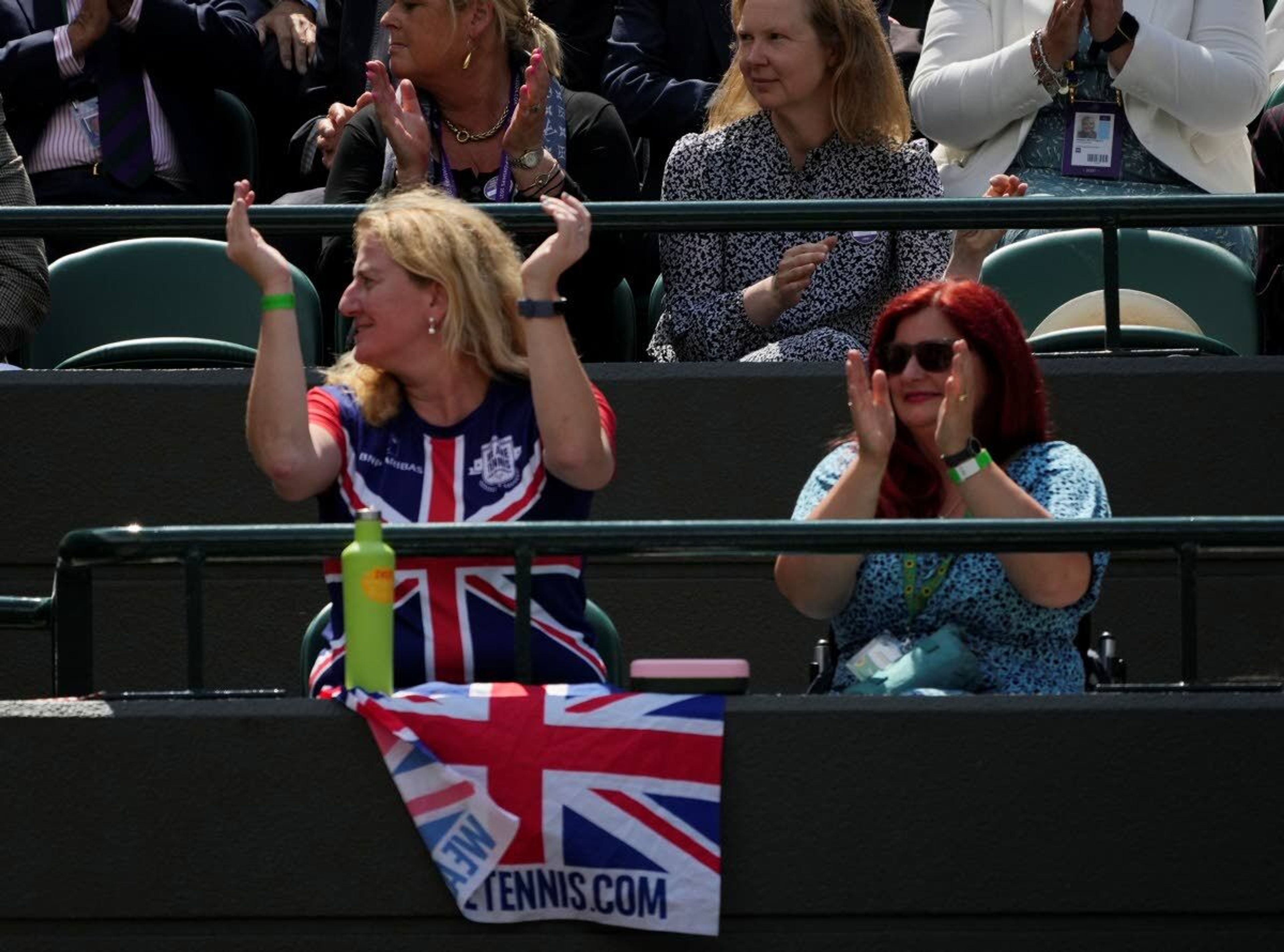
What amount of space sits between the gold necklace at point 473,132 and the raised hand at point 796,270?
0.83 metres

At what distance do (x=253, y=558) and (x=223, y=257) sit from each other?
2195 mm

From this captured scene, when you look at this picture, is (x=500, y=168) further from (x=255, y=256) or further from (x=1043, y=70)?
(x=255, y=256)

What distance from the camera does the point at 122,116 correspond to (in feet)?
23.2

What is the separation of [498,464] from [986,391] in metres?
0.92

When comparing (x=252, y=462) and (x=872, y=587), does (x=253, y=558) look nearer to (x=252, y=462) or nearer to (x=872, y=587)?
(x=872, y=587)

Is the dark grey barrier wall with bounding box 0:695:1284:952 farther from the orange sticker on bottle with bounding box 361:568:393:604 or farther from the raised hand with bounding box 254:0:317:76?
the raised hand with bounding box 254:0:317:76

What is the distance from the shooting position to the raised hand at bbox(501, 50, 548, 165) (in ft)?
18.9

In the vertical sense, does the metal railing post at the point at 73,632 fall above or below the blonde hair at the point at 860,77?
below

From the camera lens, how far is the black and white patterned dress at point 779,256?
599cm

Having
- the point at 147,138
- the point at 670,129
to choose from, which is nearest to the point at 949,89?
the point at 670,129

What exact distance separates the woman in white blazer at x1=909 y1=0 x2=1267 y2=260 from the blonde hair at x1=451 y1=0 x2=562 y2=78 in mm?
1026

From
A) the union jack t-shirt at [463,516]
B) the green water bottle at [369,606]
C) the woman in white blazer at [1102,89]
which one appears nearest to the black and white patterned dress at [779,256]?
the woman in white blazer at [1102,89]

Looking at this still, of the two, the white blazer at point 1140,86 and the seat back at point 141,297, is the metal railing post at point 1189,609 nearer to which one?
the white blazer at point 1140,86

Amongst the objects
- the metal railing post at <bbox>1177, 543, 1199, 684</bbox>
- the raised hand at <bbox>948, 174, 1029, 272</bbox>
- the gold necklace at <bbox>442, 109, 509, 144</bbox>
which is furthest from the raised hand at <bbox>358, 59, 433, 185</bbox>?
the metal railing post at <bbox>1177, 543, 1199, 684</bbox>
